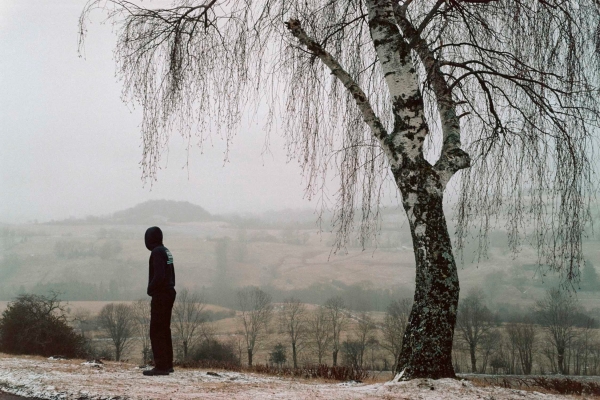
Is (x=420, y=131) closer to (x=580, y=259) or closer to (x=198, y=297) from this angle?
(x=580, y=259)

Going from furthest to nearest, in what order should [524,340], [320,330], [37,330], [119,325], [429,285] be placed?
[320,330], [524,340], [119,325], [37,330], [429,285]

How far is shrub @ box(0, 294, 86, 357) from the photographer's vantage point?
2484cm

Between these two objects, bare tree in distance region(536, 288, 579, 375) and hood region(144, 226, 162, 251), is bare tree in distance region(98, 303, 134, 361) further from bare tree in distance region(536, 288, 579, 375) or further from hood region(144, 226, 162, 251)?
hood region(144, 226, 162, 251)

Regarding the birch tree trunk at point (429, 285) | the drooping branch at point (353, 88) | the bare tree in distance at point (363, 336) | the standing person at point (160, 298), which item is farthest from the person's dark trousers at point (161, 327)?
the bare tree in distance at point (363, 336)

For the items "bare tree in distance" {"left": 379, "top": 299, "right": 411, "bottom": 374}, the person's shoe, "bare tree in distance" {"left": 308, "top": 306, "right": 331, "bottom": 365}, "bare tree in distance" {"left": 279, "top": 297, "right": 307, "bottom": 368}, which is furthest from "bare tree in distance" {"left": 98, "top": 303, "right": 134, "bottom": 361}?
the person's shoe

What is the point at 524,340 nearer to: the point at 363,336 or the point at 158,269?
the point at 363,336

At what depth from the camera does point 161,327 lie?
19.9 ft

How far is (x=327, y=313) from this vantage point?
366 ft

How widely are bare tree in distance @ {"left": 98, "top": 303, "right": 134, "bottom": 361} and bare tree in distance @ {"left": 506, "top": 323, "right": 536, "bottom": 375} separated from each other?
64987 millimetres

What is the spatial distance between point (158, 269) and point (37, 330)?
23.6 metres

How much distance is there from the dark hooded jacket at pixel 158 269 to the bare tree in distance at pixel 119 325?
74.9 meters

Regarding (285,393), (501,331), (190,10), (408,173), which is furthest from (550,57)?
(501,331)

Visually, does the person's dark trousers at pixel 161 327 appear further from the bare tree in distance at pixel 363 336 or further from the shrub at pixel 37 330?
A: the bare tree in distance at pixel 363 336

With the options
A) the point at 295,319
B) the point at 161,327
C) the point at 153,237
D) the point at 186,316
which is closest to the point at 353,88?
the point at 153,237
